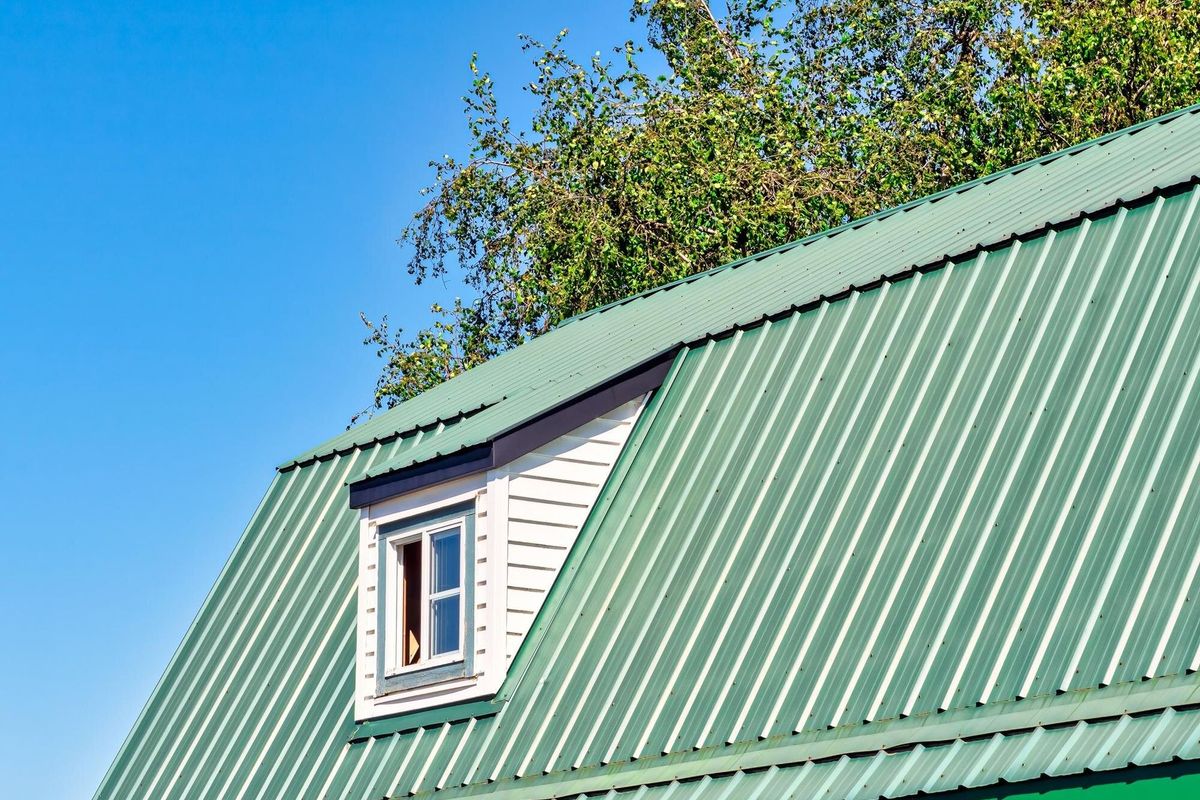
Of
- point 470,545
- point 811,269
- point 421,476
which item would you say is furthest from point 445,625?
point 811,269

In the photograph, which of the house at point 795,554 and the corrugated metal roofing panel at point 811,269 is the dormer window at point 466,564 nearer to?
the house at point 795,554

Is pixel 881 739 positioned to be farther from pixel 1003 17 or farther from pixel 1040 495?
pixel 1003 17

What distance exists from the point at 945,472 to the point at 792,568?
109cm

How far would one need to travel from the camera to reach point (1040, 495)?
9695 mm

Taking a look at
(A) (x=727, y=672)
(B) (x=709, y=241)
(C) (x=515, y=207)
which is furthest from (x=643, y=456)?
(C) (x=515, y=207)

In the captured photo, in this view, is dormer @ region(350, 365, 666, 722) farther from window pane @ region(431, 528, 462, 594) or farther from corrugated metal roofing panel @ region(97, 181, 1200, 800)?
corrugated metal roofing panel @ region(97, 181, 1200, 800)

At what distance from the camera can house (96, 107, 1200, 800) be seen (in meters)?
9.01

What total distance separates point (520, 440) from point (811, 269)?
326 cm

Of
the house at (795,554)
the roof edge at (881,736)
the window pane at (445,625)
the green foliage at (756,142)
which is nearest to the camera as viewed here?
the roof edge at (881,736)

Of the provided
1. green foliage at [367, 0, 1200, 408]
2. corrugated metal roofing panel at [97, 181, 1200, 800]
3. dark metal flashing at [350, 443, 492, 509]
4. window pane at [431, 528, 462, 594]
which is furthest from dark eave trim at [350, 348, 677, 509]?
green foliage at [367, 0, 1200, 408]

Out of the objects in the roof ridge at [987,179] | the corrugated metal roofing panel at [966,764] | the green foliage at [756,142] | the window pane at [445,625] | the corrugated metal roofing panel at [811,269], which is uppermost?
the green foliage at [756,142]

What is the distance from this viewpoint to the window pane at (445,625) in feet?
42.2

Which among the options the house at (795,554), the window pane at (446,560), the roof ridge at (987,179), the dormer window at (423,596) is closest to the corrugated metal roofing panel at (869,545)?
the house at (795,554)

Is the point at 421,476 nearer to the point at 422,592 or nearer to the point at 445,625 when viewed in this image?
the point at 422,592
